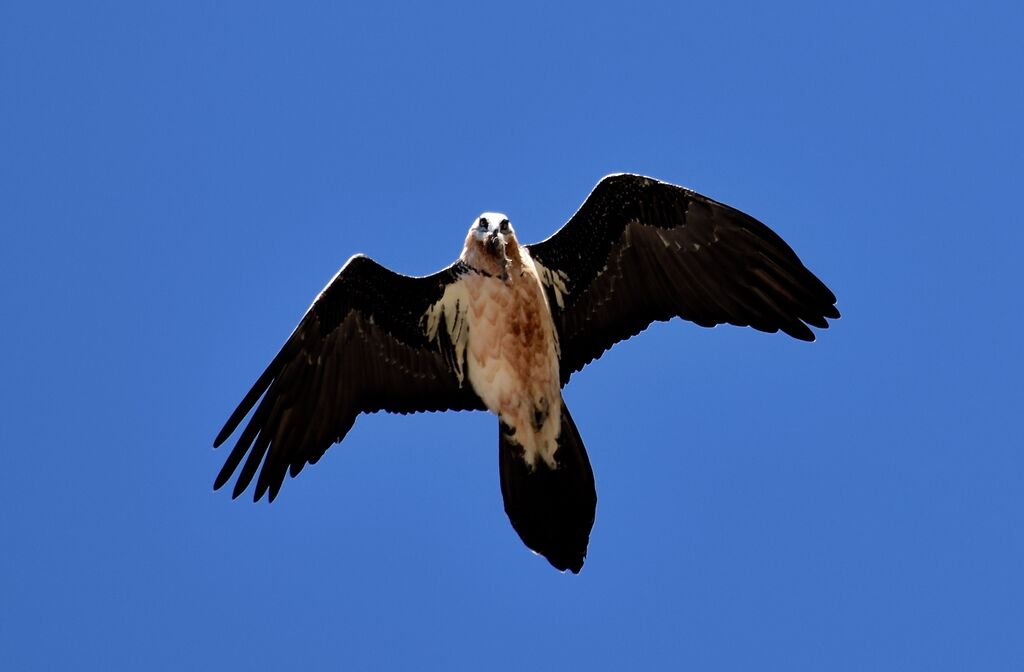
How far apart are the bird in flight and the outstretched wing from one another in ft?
0.04

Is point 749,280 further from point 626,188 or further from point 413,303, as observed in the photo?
point 413,303

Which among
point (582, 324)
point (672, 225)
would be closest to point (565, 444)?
point (582, 324)

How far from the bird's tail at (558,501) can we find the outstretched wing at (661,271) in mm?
805

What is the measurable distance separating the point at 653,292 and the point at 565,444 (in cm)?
157

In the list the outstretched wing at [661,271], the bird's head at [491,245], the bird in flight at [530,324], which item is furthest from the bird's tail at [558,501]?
the bird's head at [491,245]

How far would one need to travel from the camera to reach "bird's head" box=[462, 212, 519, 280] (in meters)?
Answer: 11.1

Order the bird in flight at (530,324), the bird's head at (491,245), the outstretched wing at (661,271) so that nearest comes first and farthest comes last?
the bird's head at (491,245), the bird in flight at (530,324), the outstretched wing at (661,271)

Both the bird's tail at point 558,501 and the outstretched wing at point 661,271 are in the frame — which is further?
the outstretched wing at point 661,271

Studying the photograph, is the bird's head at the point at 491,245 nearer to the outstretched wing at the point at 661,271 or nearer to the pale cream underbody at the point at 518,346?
the pale cream underbody at the point at 518,346

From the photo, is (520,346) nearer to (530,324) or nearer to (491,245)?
(530,324)

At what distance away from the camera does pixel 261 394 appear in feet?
38.4

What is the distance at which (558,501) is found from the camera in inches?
445

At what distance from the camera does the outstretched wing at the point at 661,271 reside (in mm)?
11633

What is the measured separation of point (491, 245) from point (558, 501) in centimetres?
212
